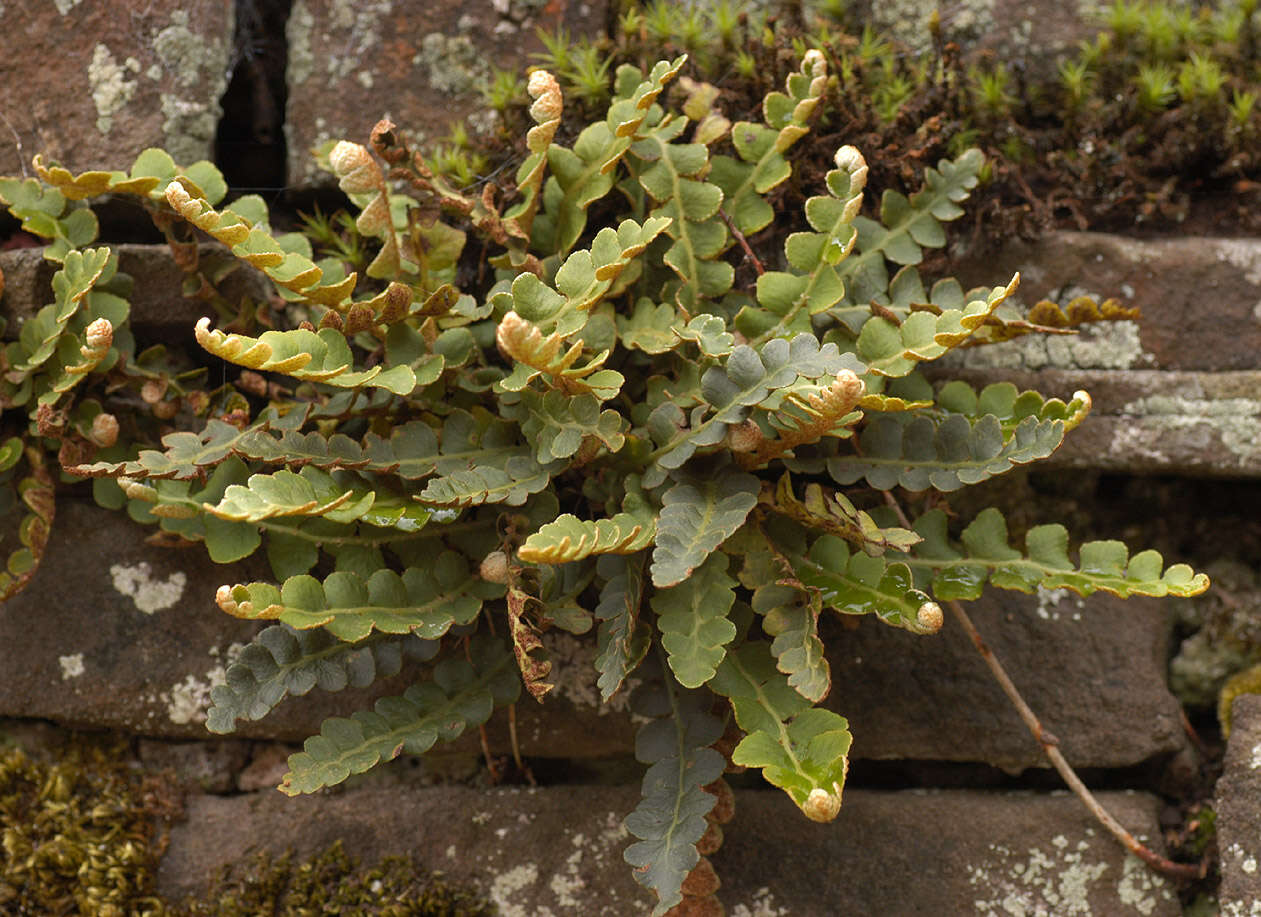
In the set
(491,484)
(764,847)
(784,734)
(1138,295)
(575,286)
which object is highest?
(575,286)

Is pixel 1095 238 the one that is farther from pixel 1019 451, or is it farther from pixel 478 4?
pixel 478 4

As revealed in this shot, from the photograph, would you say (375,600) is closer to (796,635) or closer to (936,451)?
(796,635)

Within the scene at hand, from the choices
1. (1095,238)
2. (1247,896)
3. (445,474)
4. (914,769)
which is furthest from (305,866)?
(1095,238)

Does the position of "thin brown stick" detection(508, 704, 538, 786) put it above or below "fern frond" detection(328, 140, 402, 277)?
below

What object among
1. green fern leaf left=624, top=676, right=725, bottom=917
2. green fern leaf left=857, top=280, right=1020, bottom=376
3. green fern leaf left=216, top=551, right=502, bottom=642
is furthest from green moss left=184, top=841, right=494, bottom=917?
green fern leaf left=857, top=280, right=1020, bottom=376

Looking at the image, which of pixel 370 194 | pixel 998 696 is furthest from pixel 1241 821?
pixel 370 194

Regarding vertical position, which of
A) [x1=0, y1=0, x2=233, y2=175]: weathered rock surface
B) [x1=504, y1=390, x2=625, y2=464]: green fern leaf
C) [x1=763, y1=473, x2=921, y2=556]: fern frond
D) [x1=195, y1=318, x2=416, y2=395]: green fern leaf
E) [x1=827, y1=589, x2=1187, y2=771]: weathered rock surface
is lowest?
[x1=827, y1=589, x2=1187, y2=771]: weathered rock surface

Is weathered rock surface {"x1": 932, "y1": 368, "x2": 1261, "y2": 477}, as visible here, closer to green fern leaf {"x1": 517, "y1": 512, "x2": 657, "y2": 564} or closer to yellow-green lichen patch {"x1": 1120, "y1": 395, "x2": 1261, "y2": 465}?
yellow-green lichen patch {"x1": 1120, "y1": 395, "x2": 1261, "y2": 465}
